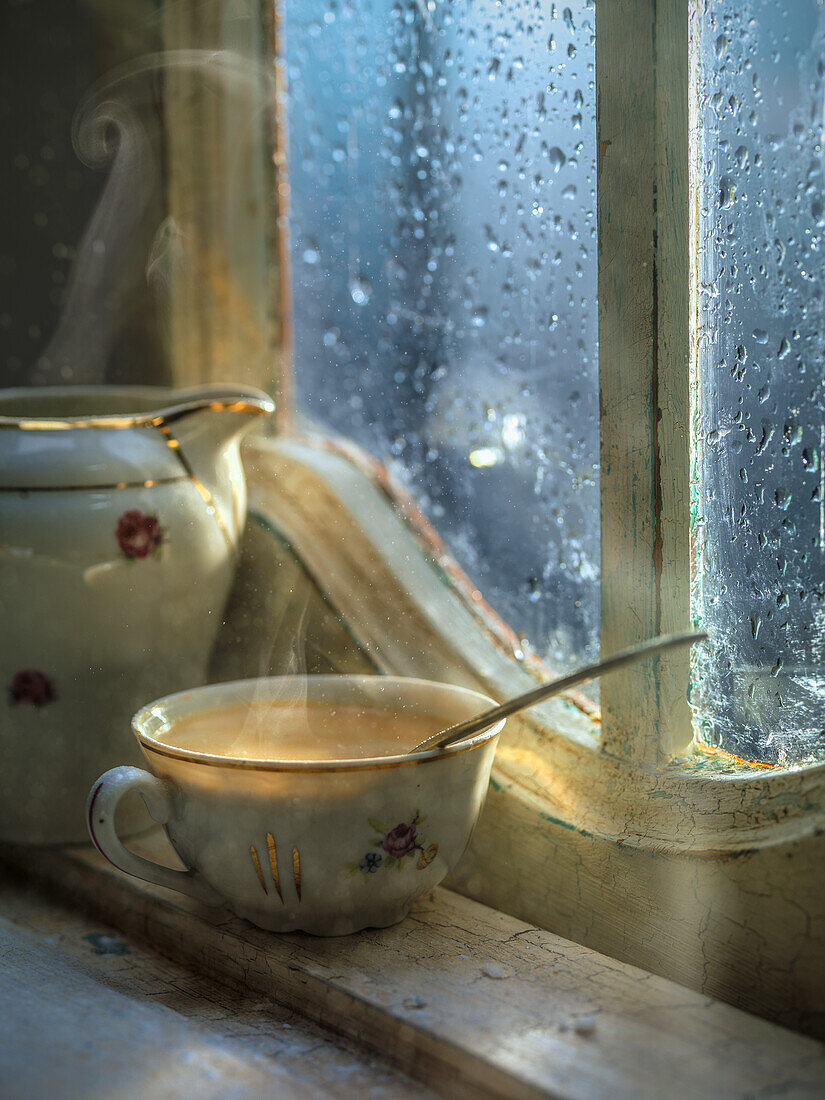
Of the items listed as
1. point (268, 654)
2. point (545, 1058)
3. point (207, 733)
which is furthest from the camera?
point (268, 654)

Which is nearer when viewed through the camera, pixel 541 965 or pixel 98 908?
pixel 541 965

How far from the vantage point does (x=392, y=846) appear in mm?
490

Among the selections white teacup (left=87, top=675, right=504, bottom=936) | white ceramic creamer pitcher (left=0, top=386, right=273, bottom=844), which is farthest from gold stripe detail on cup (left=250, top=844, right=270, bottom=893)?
white ceramic creamer pitcher (left=0, top=386, right=273, bottom=844)

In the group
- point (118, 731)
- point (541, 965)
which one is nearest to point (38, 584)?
point (118, 731)

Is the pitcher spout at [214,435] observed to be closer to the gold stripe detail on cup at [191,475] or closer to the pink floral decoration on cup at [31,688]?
the gold stripe detail on cup at [191,475]

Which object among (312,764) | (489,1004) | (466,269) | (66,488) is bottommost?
(489,1004)

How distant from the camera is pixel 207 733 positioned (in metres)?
0.57

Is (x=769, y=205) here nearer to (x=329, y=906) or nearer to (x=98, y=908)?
(x=329, y=906)

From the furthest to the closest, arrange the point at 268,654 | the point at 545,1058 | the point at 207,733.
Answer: the point at 268,654, the point at 207,733, the point at 545,1058

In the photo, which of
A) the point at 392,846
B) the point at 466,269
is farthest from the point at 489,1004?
the point at 466,269

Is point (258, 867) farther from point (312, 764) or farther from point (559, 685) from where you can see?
point (559, 685)

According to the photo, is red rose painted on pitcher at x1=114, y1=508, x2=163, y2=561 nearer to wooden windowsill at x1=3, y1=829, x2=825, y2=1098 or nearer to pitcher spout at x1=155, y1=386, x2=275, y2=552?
pitcher spout at x1=155, y1=386, x2=275, y2=552

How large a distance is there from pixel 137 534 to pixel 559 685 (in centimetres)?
28

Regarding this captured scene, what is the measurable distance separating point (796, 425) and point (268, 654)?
362mm
